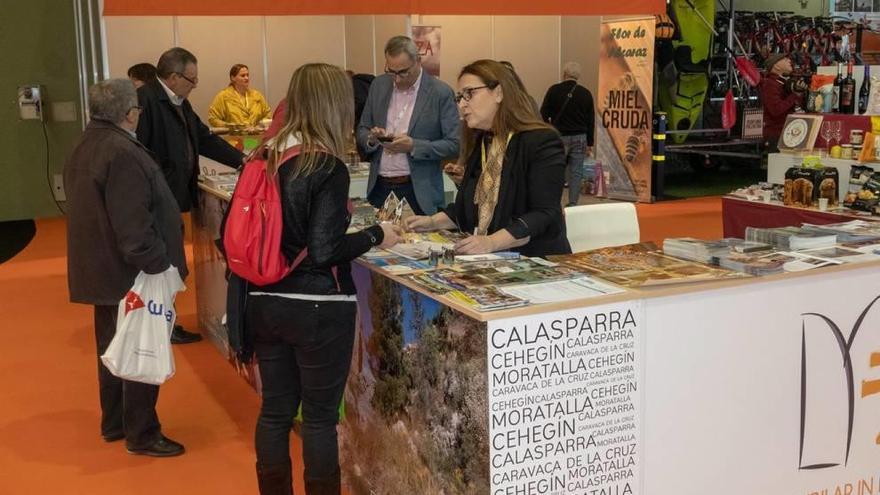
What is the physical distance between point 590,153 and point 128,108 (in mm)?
7712

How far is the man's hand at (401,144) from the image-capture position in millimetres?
4312

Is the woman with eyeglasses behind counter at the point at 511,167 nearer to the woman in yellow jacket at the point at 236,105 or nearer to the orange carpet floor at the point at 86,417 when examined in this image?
the orange carpet floor at the point at 86,417

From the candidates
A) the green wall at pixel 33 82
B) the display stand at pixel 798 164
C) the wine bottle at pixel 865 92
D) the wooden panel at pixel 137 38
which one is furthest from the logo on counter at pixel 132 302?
the wooden panel at pixel 137 38

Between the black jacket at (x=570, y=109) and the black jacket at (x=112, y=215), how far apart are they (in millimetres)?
5705

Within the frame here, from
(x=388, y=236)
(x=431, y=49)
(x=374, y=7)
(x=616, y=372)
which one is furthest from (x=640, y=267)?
(x=431, y=49)

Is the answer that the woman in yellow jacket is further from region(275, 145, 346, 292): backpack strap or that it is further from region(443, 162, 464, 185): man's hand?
region(275, 145, 346, 292): backpack strap

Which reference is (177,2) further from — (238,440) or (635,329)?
(635,329)

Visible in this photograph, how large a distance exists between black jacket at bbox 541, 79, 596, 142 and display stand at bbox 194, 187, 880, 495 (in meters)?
5.95

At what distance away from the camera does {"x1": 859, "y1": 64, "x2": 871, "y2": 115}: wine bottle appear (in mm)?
4907

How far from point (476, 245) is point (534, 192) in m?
0.30

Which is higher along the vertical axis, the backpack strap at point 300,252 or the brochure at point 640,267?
the backpack strap at point 300,252

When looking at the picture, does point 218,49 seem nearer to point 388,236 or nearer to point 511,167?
point 511,167

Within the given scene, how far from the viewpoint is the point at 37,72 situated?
9508mm

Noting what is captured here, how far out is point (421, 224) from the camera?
3402mm
